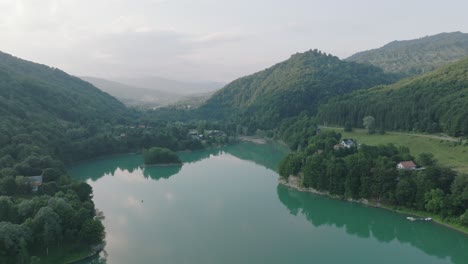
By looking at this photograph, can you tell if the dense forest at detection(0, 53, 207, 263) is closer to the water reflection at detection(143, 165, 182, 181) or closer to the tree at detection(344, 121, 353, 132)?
the water reflection at detection(143, 165, 182, 181)

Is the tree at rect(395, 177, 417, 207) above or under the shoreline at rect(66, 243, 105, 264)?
above

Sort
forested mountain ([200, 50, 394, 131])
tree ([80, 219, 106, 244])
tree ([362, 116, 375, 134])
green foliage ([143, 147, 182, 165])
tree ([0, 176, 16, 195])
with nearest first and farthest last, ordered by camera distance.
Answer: tree ([80, 219, 106, 244]), tree ([0, 176, 16, 195]), green foliage ([143, 147, 182, 165]), tree ([362, 116, 375, 134]), forested mountain ([200, 50, 394, 131])

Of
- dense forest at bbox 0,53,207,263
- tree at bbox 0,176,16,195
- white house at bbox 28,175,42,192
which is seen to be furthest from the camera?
white house at bbox 28,175,42,192

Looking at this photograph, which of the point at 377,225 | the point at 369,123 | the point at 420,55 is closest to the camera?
the point at 377,225

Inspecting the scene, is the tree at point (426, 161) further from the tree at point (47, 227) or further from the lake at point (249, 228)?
the tree at point (47, 227)

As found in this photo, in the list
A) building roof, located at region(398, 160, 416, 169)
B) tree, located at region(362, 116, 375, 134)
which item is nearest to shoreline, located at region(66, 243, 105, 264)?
building roof, located at region(398, 160, 416, 169)

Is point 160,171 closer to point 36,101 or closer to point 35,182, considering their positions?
point 35,182

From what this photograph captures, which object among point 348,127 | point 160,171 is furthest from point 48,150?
point 348,127

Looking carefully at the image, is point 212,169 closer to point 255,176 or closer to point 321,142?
point 255,176
